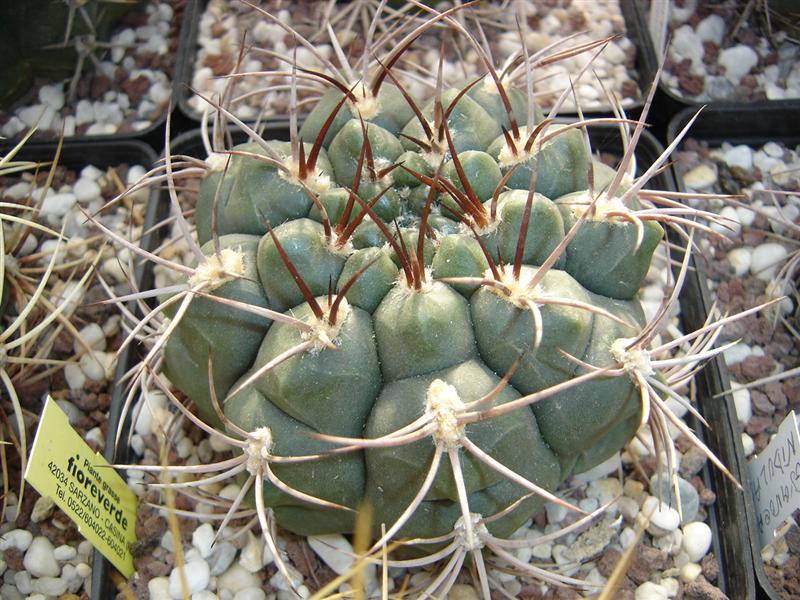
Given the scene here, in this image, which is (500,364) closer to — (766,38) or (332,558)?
(332,558)

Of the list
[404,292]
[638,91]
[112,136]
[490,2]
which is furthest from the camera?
[490,2]

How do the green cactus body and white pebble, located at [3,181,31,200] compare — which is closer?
the green cactus body

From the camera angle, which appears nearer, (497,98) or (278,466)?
(278,466)

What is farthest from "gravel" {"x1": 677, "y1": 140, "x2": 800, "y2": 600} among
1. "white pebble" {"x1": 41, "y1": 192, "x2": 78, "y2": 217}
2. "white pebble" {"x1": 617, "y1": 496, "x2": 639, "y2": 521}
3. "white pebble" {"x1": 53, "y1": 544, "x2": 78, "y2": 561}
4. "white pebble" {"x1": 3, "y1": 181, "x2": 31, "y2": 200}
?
"white pebble" {"x1": 3, "y1": 181, "x2": 31, "y2": 200}

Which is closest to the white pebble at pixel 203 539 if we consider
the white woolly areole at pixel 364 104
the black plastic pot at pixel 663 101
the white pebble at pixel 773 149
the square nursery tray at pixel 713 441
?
the square nursery tray at pixel 713 441

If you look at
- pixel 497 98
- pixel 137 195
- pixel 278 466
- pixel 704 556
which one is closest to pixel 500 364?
pixel 278 466

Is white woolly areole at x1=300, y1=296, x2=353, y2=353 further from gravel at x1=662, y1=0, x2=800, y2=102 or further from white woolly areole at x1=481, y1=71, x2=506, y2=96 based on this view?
gravel at x1=662, y1=0, x2=800, y2=102

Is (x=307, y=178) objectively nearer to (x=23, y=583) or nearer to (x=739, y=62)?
(x=23, y=583)
